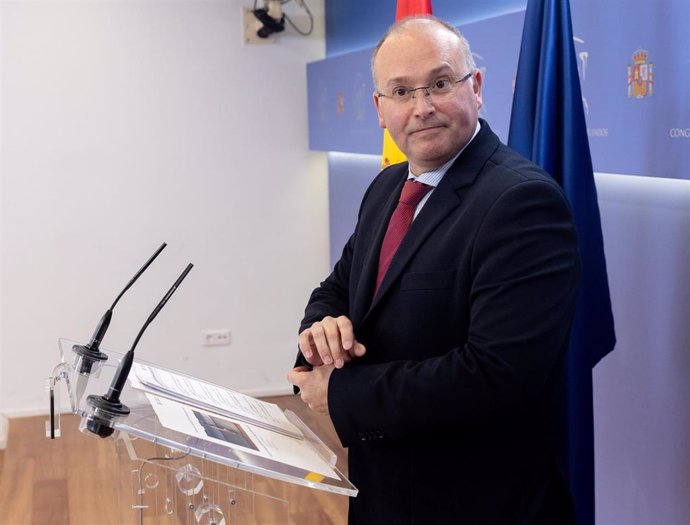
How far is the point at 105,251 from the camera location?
5344mm

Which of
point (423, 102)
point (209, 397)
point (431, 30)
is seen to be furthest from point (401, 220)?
point (209, 397)

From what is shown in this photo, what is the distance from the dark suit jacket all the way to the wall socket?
3.90 m

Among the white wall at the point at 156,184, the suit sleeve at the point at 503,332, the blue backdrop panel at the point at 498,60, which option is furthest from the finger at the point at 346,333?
the white wall at the point at 156,184

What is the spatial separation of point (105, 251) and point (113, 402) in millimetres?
4043

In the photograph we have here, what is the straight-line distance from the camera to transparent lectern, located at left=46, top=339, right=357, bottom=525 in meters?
1.34

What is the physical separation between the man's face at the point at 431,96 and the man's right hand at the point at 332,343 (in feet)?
1.15

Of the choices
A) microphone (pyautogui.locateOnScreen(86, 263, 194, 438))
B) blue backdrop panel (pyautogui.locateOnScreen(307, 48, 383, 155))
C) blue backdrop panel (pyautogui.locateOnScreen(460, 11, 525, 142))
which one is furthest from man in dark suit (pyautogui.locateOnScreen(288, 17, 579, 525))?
blue backdrop panel (pyautogui.locateOnScreen(307, 48, 383, 155))

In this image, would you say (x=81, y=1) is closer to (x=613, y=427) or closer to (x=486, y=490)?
(x=613, y=427)

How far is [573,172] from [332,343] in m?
0.95

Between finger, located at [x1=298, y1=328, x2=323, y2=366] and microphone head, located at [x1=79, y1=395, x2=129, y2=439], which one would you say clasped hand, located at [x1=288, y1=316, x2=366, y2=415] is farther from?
microphone head, located at [x1=79, y1=395, x2=129, y2=439]

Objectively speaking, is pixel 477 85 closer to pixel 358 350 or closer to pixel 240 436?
pixel 358 350

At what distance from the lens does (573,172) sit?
2.25 metres

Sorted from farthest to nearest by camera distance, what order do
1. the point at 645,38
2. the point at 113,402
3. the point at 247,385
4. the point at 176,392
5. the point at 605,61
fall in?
the point at 247,385 → the point at 605,61 → the point at 645,38 → the point at 176,392 → the point at 113,402

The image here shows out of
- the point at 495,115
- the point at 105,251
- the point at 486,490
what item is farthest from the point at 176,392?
the point at 105,251
